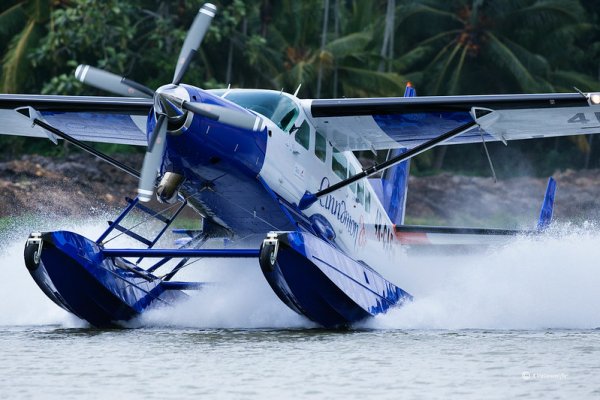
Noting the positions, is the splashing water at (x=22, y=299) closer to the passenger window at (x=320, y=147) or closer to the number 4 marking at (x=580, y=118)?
the passenger window at (x=320, y=147)

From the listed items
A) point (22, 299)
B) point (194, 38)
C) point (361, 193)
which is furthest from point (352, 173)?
point (22, 299)

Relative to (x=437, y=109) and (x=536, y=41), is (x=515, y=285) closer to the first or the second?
(x=437, y=109)

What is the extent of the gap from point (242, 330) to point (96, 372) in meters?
3.53

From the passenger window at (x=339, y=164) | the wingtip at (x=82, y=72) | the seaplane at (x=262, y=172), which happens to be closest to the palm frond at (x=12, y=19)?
the seaplane at (x=262, y=172)

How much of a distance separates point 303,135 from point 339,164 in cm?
113

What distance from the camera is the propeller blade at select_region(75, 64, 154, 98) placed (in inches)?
547

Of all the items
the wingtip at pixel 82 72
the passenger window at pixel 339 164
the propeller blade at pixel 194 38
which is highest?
the propeller blade at pixel 194 38

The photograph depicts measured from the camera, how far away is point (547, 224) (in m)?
19.1

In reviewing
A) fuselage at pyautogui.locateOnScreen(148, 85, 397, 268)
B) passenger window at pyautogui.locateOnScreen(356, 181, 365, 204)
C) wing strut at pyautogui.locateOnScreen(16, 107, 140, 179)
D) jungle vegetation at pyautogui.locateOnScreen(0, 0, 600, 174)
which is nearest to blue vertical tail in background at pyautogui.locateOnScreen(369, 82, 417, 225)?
passenger window at pyautogui.locateOnScreen(356, 181, 365, 204)

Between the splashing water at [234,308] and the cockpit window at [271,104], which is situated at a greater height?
the cockpit window at [271,104]

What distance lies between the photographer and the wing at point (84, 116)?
15.9 metres

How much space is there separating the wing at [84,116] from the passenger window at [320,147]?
2131 millimetres

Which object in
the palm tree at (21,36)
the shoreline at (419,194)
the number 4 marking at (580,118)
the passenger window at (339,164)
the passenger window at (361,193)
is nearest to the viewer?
the number 4 marking at (580,118)

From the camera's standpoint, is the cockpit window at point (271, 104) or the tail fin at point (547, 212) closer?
the cockpit window at point (271, 104)
